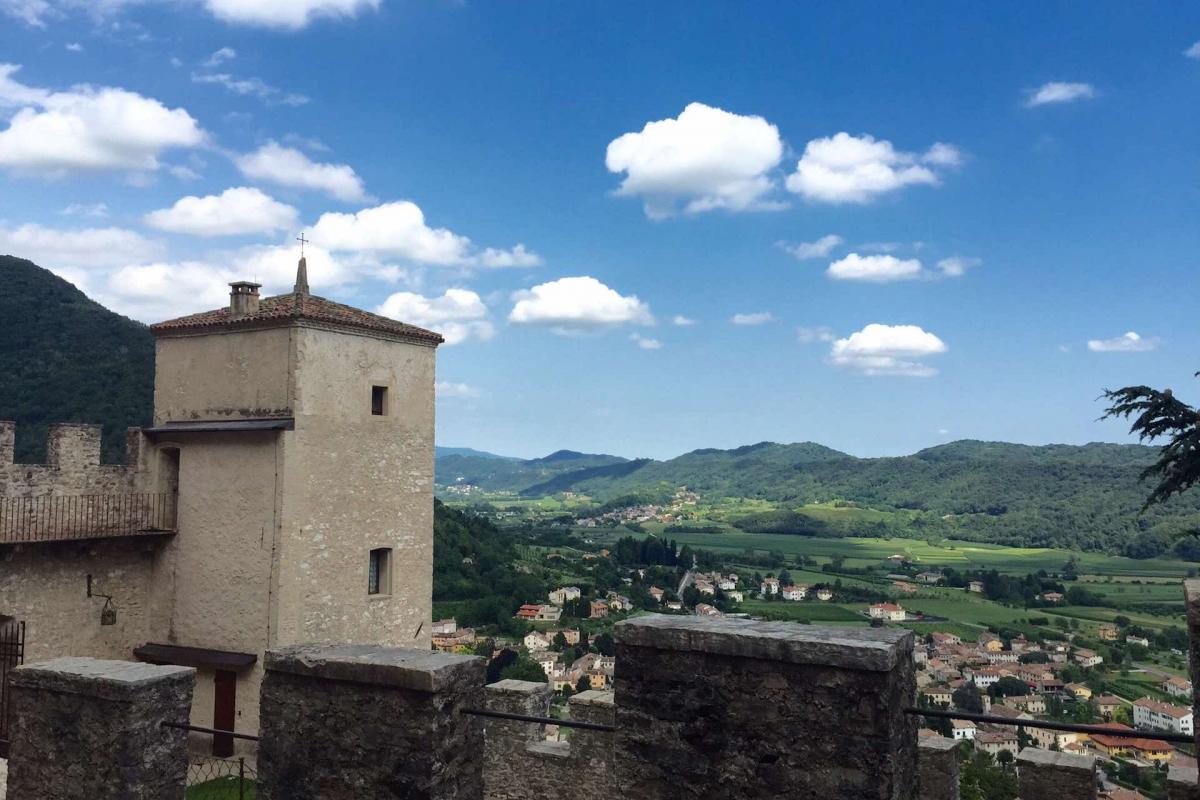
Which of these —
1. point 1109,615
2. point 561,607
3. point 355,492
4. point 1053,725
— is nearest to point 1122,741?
point 355,492

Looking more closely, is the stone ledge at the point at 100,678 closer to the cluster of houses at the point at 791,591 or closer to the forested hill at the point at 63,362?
the forested hill at the point at 63,362

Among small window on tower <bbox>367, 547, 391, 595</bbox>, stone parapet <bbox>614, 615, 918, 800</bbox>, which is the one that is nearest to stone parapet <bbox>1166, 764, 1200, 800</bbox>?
stone parapet <bbox>614, 615, 918, 800</bbox>

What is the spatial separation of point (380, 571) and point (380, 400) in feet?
9.19

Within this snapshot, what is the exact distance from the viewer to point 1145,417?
515 inches

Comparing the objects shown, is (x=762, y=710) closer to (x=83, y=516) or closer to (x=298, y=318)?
(x=298, y=318)

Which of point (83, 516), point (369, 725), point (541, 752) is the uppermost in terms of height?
point (83, 516)

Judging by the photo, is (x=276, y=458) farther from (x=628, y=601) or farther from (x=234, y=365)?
(x=628, y=601)

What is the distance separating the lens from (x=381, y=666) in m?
4.18

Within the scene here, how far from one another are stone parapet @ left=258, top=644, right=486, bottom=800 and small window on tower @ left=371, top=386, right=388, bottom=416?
9.54 meters

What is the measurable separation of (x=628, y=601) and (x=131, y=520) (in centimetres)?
3934

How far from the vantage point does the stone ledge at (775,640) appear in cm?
333

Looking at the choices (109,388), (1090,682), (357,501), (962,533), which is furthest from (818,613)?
(962,533)

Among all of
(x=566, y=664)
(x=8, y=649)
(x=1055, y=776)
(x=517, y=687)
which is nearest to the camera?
(x=1055, y=776)

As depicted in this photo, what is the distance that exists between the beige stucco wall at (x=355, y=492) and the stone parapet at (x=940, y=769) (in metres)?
8.86
